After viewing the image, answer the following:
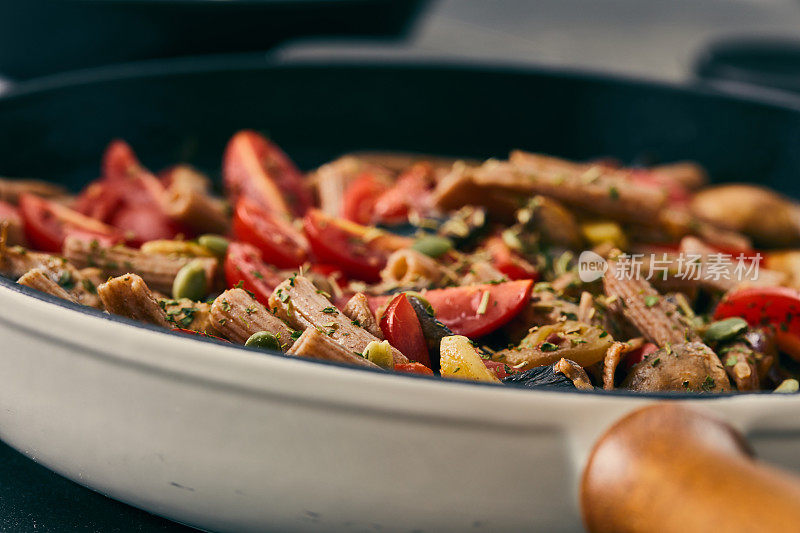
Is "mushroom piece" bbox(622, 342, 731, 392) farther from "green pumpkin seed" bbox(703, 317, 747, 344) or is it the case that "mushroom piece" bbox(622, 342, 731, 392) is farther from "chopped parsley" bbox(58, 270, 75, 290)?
"chopped parsley" bbox(58, 270, 75, 290)

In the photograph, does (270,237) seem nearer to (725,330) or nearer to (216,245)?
(216,245)

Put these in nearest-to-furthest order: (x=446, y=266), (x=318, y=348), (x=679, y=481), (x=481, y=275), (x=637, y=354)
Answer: (x=679, y=481) → (x=318, y=348) → (x=637, y=354) → (x=481, y=275) → (x=446, y=266)

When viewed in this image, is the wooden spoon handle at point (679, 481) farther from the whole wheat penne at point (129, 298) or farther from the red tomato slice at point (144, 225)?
the red tomato slice at point (144, 225)

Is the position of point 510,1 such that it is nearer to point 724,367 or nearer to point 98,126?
point 98,126

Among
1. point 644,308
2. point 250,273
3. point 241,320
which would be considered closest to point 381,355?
point 241,320

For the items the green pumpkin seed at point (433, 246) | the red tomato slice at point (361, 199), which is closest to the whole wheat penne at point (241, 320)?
the green pumpkin seed at point (433, 246)

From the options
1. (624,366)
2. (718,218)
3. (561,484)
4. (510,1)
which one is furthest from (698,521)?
(510,1)
